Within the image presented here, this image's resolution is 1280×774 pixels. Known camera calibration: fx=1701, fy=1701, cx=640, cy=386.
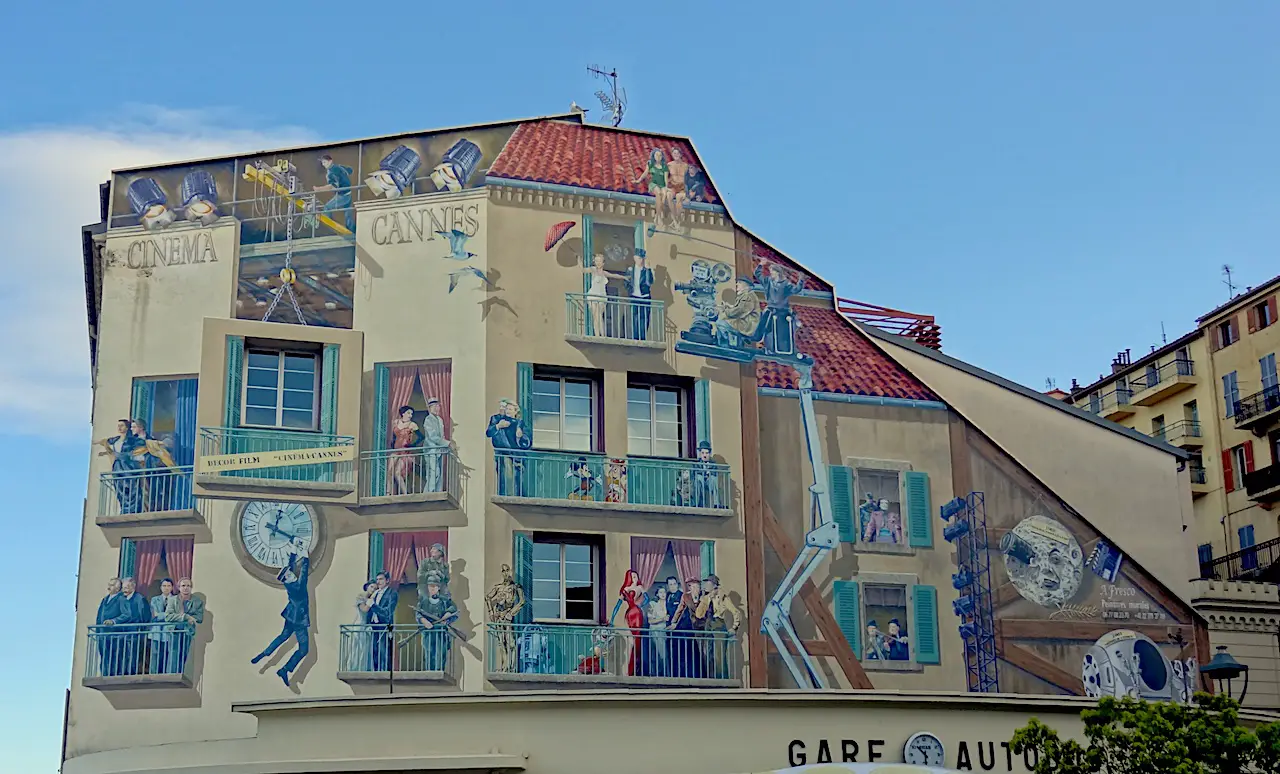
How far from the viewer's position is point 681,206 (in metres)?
31.9

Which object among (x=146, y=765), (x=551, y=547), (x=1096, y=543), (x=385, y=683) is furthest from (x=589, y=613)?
(x=1096, y=543)

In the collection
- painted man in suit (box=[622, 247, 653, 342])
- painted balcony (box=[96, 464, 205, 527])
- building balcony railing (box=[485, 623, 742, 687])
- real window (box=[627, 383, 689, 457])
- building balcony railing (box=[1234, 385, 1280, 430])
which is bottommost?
building balcony railing (box=[485, 623, 742, 687])

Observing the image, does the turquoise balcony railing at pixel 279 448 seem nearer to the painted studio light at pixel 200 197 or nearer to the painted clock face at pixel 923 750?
the painted studio light at pixel 200 197

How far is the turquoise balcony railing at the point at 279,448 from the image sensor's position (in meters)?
28.8

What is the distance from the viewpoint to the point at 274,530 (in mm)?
28641

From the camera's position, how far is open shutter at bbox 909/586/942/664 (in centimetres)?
3055

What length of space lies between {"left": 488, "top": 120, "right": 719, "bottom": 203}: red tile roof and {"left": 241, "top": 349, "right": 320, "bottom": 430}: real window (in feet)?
16.0

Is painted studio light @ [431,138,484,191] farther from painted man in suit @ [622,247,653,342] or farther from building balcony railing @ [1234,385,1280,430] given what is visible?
building balcony railing @ [1234,385,1280,430]

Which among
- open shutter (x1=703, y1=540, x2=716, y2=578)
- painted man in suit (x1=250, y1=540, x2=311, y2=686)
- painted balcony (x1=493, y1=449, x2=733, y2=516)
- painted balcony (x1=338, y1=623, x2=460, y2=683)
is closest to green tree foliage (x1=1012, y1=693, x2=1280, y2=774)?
open shutter (x1=703, y1=540, x2=716, y2=578)

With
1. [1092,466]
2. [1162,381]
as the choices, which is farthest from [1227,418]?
[1092,466]

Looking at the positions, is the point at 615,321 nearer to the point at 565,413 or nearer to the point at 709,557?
the point at 565,413

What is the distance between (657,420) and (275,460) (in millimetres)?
6799

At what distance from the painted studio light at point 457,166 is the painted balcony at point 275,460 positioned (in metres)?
5.00

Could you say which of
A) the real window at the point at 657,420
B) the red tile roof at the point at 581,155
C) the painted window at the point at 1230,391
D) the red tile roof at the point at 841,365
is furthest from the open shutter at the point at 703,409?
the painted window at the point at 1230,391
